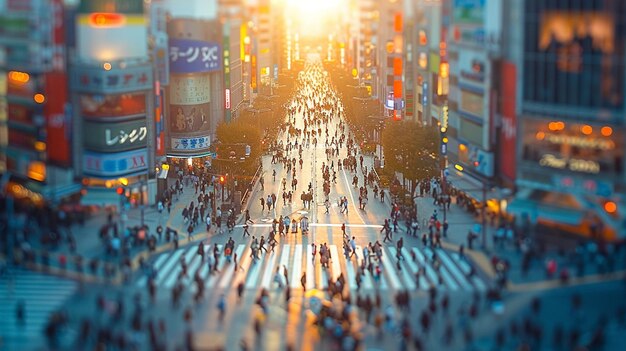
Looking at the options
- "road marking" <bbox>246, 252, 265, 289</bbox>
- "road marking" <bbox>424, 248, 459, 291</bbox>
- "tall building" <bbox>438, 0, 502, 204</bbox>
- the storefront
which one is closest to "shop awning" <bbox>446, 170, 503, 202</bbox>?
"tall building" <bbox>438, 0, 502, 204</bbox>

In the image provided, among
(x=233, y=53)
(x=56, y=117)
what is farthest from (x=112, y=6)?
(x=233, y=53)

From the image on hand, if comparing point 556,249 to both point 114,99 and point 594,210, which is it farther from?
point 114,99

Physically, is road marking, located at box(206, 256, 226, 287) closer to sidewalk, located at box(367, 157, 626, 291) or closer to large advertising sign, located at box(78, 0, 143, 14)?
sidewalk, located at box(367, 157, 626, 291)

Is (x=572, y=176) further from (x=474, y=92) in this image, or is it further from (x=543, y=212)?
(x=474, y=92)

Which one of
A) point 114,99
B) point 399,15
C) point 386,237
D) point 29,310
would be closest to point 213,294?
point 29,310

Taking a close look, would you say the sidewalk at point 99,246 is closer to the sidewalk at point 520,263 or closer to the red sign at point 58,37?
the red sign at point 58,37
